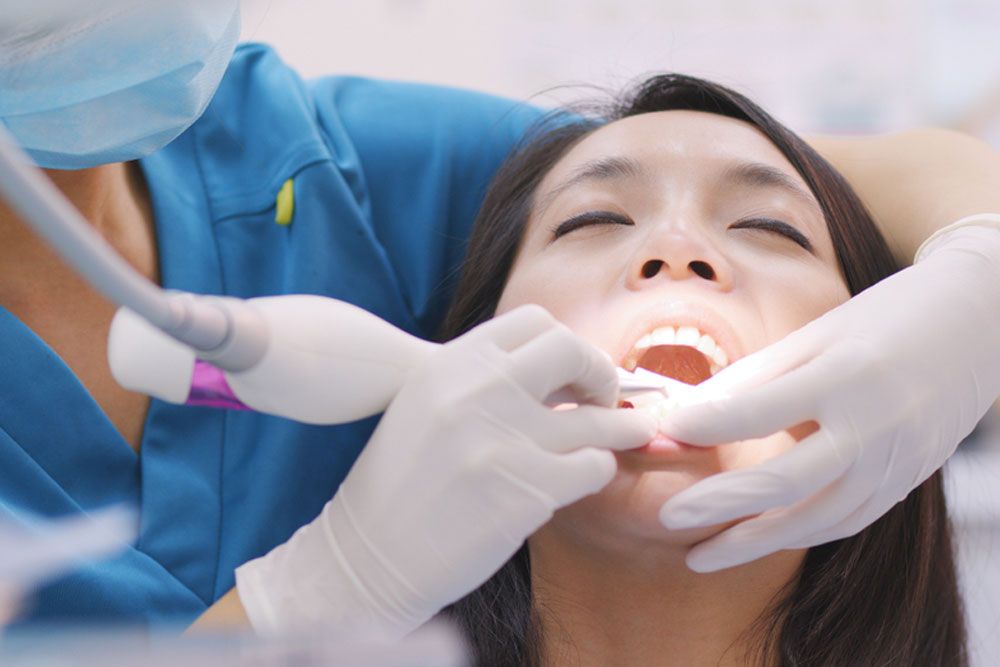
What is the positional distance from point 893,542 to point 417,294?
2.34 ft

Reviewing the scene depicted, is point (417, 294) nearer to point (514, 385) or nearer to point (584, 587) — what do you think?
point (584, 587)

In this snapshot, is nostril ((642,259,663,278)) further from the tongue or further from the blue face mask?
the blue face mask

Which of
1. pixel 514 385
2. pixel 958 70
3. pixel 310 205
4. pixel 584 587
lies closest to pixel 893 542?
pixel 584 587

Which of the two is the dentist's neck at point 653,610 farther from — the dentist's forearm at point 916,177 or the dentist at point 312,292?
the dentist's forearm at point 916,177

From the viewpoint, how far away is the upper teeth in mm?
1074

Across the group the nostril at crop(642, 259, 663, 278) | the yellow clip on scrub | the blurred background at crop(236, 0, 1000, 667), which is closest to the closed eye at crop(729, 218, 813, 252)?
A: the nostril at crop(642, 259, 663, 278)

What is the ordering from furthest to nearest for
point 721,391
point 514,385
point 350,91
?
point 350,91
point 721,391
point 514,385

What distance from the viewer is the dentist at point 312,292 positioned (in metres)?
0.88

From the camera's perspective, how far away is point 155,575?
1.23 meters

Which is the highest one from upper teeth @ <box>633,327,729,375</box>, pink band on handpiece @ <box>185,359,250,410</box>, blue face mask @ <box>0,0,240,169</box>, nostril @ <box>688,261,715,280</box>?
blue face mask @ <box>0,0,240,169</box>

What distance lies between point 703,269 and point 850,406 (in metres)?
0.24

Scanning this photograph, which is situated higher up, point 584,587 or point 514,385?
point 514,385

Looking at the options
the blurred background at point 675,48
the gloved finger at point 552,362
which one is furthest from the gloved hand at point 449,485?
the blurred background at point 675,48

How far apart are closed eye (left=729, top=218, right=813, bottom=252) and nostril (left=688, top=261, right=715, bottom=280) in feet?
0.32
